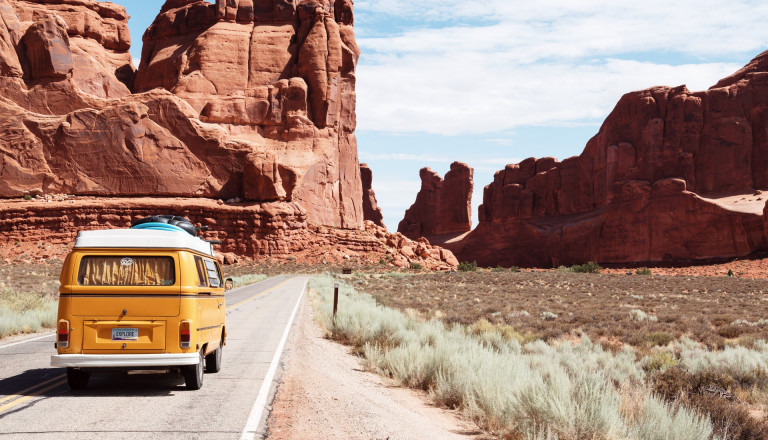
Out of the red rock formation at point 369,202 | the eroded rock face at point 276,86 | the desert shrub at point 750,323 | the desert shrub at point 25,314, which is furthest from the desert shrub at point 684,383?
the red rock formation at point 369,202

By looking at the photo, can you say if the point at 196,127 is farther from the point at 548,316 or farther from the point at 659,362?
the point at 659,362

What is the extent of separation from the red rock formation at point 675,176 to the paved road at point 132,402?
267 ft

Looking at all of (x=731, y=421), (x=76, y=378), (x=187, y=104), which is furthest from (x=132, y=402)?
(x=187, y=104)

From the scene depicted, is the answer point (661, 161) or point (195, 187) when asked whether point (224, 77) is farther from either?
point (661, 161)

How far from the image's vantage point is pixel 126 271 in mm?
8852

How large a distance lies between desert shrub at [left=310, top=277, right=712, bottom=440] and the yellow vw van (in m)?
3.56

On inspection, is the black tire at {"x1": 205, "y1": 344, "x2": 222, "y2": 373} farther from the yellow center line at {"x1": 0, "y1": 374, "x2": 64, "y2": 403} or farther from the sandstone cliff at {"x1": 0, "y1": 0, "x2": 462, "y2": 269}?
the sandstone cliff at {"x1": 0, "y1": 0, "x2": 462, "y2": 269}

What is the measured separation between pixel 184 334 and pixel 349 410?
245 centimetres

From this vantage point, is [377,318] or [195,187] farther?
[195,187]

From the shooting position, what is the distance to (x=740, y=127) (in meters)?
87.2

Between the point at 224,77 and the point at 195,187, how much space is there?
18.0 metres

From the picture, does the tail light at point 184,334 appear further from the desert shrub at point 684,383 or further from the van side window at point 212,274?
the desert shrub at point 684,383

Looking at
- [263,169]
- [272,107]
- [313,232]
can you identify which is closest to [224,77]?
[272,107]

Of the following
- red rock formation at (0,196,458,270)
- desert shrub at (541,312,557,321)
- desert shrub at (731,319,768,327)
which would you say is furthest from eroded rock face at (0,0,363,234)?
desert shrub at (731,319,768,327)
